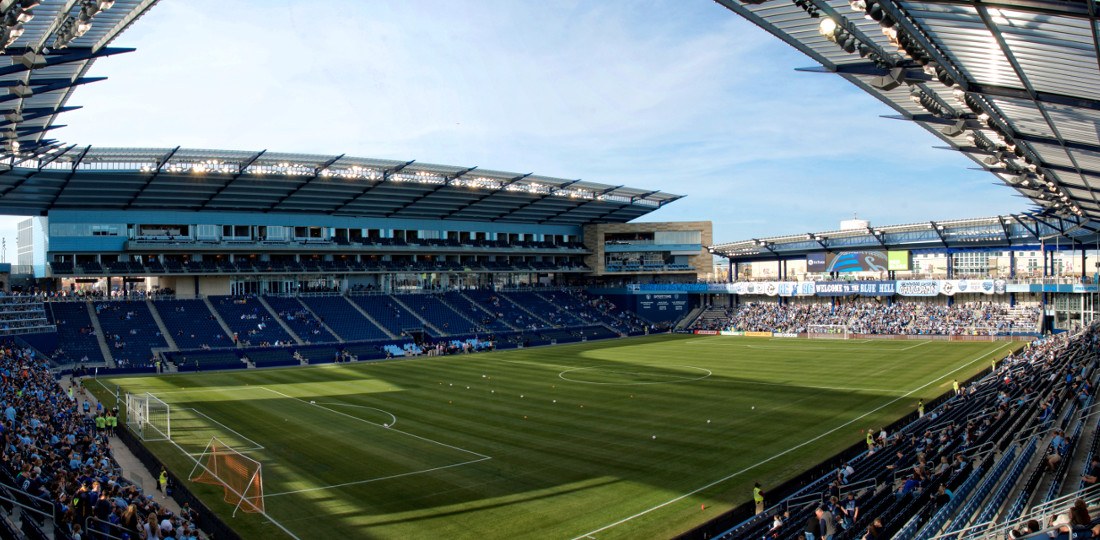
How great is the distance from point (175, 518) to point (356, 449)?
9.51m

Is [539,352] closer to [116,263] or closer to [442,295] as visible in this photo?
[442,295]

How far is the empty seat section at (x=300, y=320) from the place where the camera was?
64.0 meters

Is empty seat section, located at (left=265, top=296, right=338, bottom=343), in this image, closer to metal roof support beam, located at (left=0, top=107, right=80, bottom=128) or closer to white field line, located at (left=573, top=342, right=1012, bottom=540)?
metal roof support beam, located at (left=0, top=107, right=80, bottom=128)

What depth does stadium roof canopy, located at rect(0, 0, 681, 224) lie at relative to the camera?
44.2 metres

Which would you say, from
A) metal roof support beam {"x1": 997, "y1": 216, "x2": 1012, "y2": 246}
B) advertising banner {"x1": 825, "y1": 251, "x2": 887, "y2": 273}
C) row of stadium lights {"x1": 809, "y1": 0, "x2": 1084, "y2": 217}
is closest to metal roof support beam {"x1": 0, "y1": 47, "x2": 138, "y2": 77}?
row of stadium lights {"x1": 809, "y1": 0, "x2": 1084, "y2": 217}

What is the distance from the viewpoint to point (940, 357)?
52.0 m

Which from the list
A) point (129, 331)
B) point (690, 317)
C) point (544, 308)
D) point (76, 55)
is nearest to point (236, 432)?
point (76, 55)

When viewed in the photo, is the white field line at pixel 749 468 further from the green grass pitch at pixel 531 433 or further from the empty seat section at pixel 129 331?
the empty seat section at pixel 129 331

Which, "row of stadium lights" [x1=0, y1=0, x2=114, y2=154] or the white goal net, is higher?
"row of stadium lights" [x1=0, y1=0, x2=114, y2=154]

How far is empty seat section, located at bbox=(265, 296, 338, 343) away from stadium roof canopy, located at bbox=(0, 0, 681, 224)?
9.86 m

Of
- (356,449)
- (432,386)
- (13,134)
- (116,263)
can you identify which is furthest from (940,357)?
(116,263)

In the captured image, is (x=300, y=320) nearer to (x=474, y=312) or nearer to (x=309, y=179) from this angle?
(x=309, y=179)

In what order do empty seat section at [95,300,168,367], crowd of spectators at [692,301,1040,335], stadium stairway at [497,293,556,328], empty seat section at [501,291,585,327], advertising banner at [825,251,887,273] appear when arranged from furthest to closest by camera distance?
empty seat section at [501,291,585,327] < stadium stairway at [497,293,556,328] < advertising banner at [825,251,887,273] < crowd of spectators at [692,301,1040,335] < empty seat section at [95,300,168,367]

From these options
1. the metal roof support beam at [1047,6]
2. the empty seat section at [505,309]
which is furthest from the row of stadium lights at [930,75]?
the empty seat section at [505,309]
